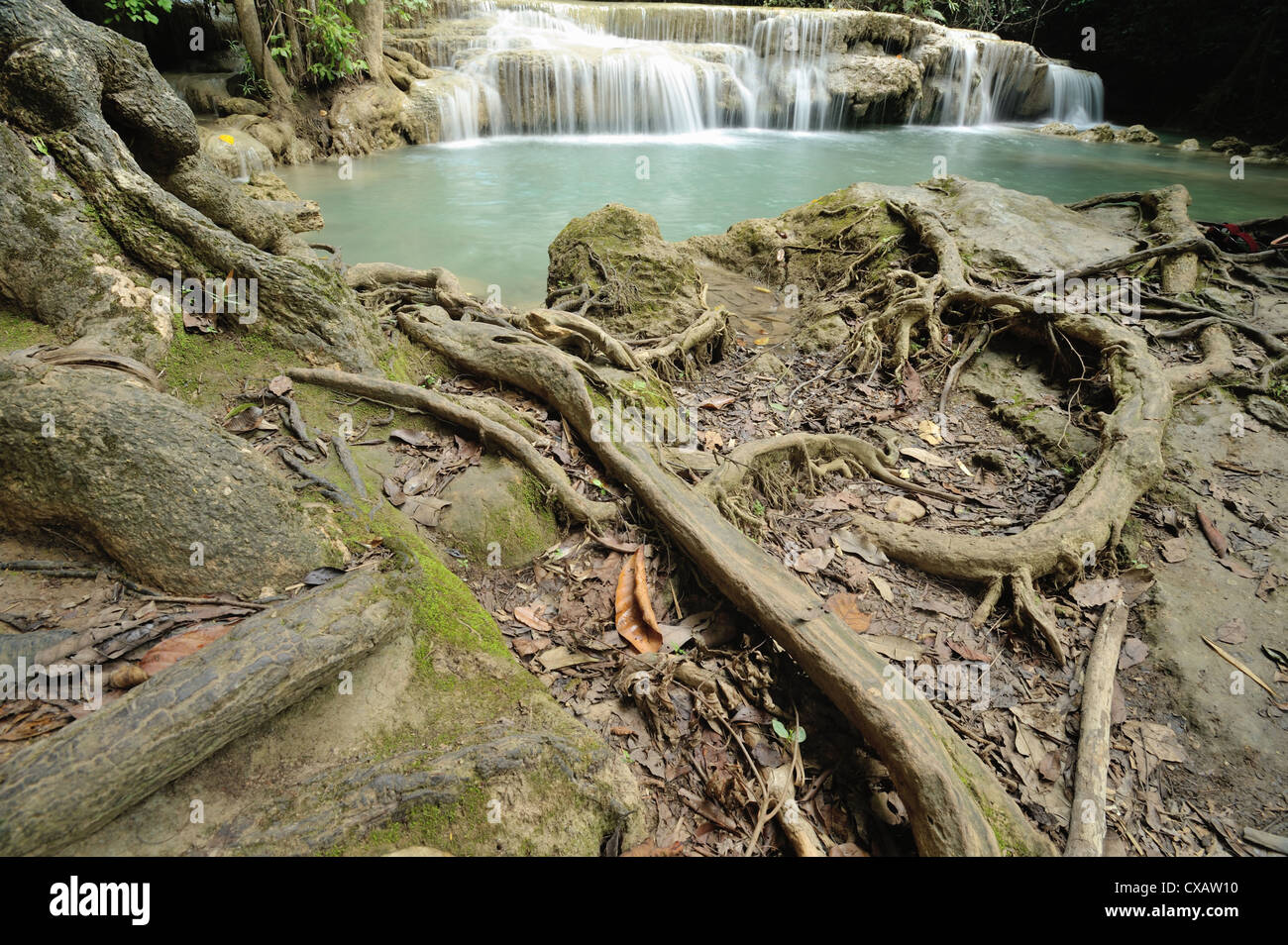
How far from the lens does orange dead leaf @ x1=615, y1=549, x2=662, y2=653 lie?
123 inches

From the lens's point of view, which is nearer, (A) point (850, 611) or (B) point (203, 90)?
(A) point (850, 611)

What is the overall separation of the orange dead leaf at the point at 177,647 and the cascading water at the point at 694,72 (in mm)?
17078

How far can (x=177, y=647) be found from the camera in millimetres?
2098

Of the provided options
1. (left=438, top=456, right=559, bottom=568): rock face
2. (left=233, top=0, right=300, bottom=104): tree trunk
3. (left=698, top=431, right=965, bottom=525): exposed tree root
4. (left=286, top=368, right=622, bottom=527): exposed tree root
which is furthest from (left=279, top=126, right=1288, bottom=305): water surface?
(left=438, top=456, right=559, bottom=568): rock face

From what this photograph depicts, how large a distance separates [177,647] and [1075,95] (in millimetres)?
30995

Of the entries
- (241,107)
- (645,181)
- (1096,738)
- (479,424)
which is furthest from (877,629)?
(241,107)

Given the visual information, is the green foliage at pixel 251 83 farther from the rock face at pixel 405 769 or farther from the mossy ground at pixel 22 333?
the rock face at pixel 405 769

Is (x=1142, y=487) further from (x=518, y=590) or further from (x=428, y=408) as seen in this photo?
(x=428, y=408)

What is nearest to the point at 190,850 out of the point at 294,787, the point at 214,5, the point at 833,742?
the point at 294,787

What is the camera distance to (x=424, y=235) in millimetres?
10070

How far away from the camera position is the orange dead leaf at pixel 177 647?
2023 mm

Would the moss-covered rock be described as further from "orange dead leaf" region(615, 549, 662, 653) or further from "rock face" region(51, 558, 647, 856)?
"orange dead leaf" region(615, 549, 662, 653)

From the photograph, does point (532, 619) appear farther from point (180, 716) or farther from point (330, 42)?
point (330, 42)

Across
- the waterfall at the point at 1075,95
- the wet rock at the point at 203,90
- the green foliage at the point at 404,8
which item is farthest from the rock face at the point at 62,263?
the waterfall at the point at 1075,95
